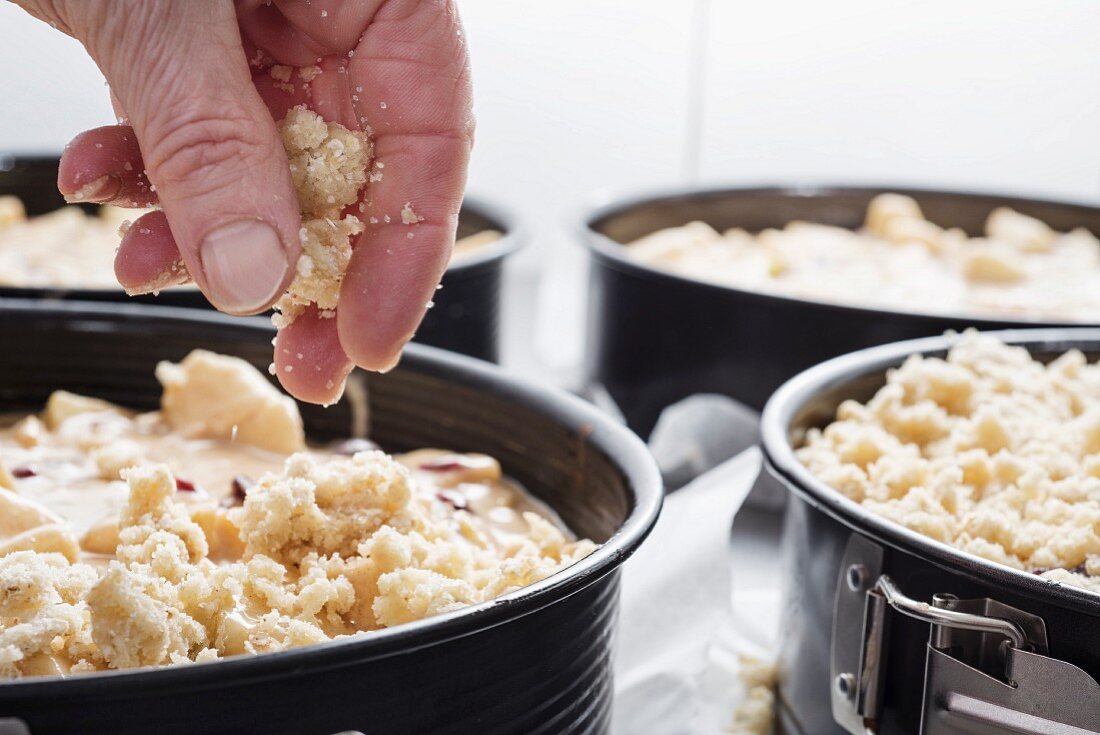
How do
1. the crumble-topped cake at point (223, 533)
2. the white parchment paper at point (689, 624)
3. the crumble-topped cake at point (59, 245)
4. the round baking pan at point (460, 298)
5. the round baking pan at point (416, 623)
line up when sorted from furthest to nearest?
the crumble-topped cake at point (59, 245), the round baking pan at point (460, 298), the white parchment paper at point (689, 624), the crumble-topped cake at point (223, 533), the round baking pan at point (416, 623)

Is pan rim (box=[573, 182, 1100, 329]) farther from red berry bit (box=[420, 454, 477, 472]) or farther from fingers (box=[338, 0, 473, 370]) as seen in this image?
fingers (box=[338, 0, 473, 370])

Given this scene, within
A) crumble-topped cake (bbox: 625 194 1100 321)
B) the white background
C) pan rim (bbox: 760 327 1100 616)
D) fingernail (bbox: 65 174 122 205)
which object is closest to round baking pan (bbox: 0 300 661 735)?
pan rim (bbox: 760 327 1100 616)

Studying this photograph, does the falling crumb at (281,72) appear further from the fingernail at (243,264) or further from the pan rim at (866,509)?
the pan rim at (866,509)

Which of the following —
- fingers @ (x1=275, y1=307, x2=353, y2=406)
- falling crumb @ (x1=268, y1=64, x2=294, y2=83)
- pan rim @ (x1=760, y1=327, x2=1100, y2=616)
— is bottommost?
pan rim @ (x1=760, y1=327, x2=1100, y2=616)

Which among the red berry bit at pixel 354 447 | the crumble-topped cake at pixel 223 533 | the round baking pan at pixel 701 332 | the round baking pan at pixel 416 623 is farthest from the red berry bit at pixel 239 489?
the round baking pan at pixel 701 332

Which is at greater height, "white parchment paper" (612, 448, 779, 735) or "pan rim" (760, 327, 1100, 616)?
"pan rim" (760, 327, 1100, 616)

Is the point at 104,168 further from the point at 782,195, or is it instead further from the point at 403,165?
the point at 782,195

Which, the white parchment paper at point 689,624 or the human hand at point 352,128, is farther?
the white parchment paper at point 689,624

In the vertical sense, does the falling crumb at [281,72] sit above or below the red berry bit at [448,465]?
above

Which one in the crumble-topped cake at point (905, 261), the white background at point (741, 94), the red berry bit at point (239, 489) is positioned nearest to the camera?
the red berry bit at point (239, 489)
